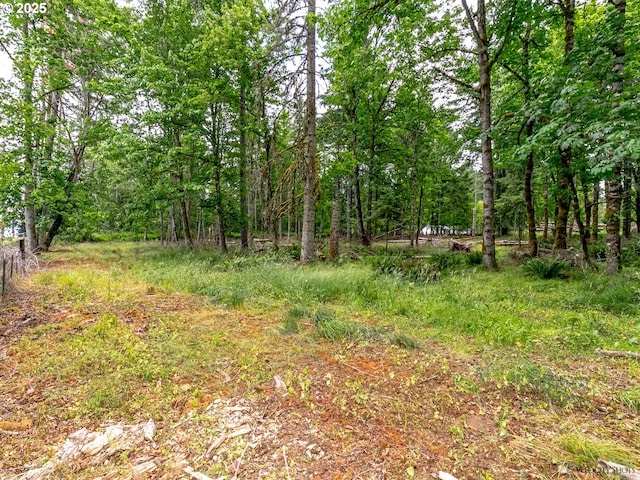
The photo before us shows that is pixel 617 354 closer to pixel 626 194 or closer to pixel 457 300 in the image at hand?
pixel 457 300

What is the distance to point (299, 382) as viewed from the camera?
271 cm

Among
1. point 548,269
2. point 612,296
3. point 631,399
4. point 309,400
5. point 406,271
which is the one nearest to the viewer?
point 631,399

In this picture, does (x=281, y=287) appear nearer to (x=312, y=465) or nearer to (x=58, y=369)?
(x=58, y=369)

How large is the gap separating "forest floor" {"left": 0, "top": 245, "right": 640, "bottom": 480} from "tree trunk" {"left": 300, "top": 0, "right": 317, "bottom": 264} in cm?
449

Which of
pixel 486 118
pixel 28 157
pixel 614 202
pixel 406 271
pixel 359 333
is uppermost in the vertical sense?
pixel 486 118

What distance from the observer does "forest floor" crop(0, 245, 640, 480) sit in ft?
5.95

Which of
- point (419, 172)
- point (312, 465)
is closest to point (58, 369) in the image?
point (312, 465)

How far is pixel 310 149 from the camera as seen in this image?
323 inches

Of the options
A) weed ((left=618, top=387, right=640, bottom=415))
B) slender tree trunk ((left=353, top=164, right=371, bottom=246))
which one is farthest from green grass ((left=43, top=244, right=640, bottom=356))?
slender tree trunk ((left=353, top=164, right=371, bottom=246))

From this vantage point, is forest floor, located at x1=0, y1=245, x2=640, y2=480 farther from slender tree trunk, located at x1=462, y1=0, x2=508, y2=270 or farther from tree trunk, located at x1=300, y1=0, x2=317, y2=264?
tree trunk, located at x1=300, y1=0, x2=317, y2=264

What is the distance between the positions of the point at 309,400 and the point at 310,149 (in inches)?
281

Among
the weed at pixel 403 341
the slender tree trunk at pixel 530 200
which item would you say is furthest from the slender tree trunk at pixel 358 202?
the weed at pixel 403 341

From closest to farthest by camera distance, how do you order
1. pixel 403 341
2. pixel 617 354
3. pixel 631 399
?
pixel 631 399, pixel 617 354, pixel 403 341

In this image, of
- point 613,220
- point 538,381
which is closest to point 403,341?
point 538,381
